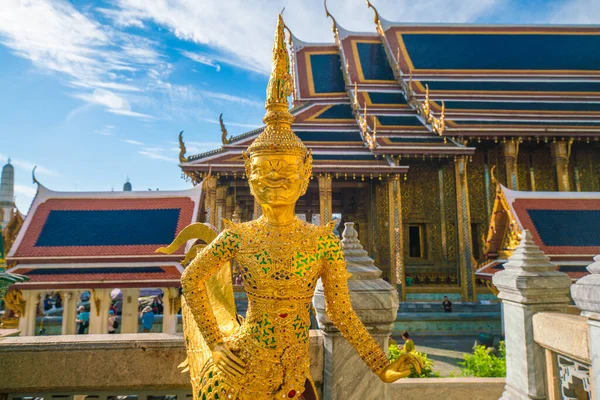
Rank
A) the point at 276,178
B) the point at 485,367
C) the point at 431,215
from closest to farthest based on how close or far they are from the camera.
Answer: the point at 276,178
the point at 485,367
the point at 431,215

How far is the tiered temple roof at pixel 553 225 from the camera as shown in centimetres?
801

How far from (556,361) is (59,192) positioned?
9.46m

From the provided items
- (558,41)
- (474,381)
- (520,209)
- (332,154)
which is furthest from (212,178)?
(558,41)

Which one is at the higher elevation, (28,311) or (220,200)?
(220,200)

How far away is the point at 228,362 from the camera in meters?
1.80

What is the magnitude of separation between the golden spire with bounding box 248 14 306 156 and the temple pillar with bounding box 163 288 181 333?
6213 millimetres

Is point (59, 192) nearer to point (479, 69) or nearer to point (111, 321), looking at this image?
point (111, 321)

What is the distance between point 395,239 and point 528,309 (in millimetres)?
10350

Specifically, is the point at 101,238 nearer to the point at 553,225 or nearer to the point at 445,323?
the point at 445,323

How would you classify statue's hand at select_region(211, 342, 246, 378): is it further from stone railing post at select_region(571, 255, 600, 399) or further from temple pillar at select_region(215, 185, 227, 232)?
temple pillar at select_region(215, 185, 227, 232)

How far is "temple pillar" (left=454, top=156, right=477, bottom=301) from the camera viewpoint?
510 inches

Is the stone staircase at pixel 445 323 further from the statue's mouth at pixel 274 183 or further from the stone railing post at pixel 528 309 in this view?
the statue's mouth at pixel 274 183

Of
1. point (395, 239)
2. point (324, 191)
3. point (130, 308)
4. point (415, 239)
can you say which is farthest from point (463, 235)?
point (130, 308)

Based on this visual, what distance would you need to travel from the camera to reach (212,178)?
1379cm
